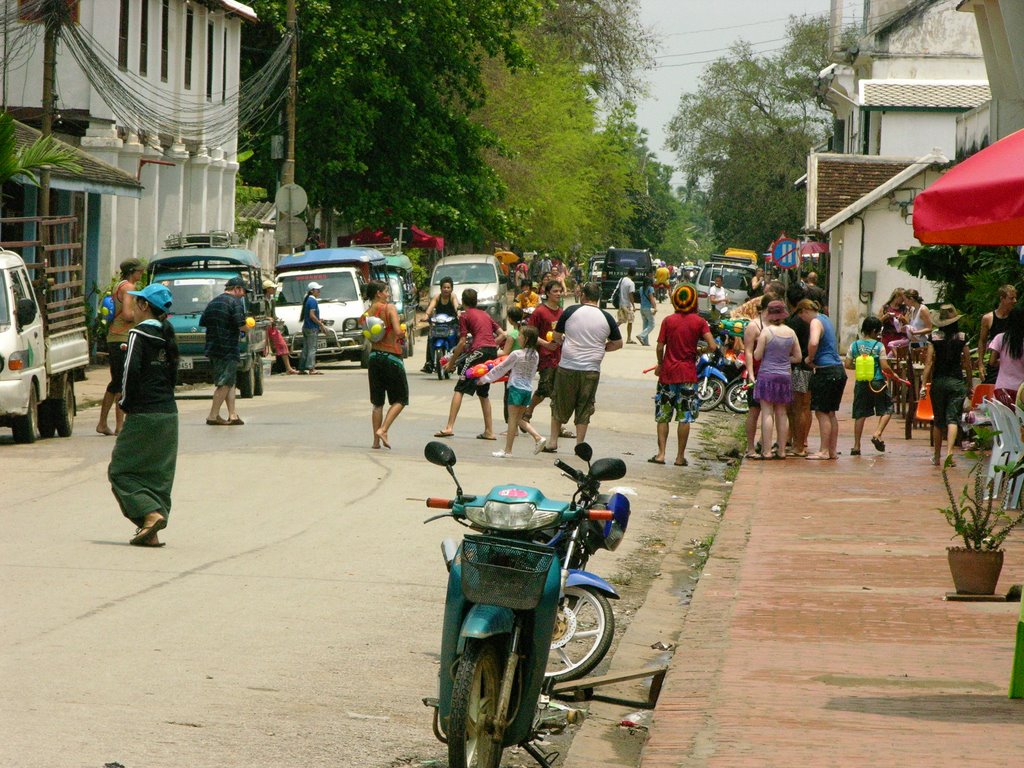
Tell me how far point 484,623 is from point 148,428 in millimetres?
5670

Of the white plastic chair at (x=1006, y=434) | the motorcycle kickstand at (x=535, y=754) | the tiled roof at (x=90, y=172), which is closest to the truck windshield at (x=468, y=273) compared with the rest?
the tiled roof at (x=90, y=172)

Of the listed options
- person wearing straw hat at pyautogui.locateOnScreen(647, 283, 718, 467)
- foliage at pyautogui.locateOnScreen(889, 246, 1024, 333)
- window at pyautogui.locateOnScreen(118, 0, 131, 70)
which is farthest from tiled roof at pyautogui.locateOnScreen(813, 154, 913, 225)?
person wearing straw hat at pyautogui.locateOnScreen(647, 283, 718, 467)

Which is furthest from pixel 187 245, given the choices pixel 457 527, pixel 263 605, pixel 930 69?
pixel 930 69

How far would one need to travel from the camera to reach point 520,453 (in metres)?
17.2

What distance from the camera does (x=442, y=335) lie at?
27812mm

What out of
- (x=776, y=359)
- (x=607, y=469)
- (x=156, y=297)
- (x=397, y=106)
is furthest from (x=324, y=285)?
(x=607, y=469)

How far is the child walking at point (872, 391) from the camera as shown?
59.3 ft

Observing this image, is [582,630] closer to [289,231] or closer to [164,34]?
[289,231]

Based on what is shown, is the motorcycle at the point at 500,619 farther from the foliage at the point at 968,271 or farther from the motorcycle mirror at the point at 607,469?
the foliage at the point at 968,271

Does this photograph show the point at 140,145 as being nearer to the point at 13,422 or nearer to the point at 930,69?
the point at 13,422

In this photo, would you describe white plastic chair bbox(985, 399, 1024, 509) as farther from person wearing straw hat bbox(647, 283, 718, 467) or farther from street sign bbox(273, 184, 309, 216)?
street sign bbox(273, 184, 309, 216)

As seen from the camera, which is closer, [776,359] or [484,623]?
[484,623]

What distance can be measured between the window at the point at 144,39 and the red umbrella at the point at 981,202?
29.5 m

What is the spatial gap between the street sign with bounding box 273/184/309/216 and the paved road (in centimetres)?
1886
